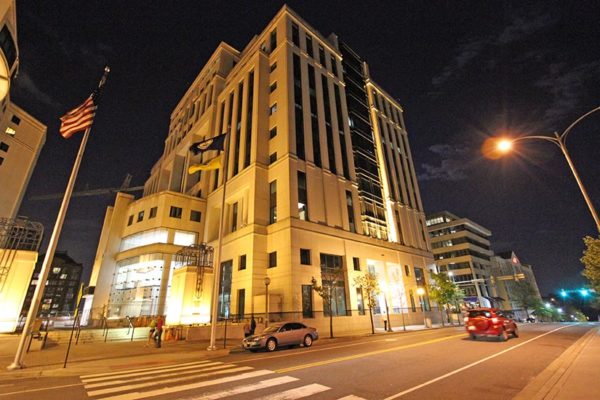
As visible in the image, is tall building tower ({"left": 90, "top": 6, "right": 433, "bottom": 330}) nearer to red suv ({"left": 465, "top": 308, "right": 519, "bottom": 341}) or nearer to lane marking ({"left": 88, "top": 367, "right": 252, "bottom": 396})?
red suv ({"left": 465, "top": 308, "right": 519, "bottom": 341})

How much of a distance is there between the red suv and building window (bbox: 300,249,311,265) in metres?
15.7

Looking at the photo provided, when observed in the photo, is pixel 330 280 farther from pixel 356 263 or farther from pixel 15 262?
pixel 15 262

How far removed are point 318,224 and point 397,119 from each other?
1676 inches

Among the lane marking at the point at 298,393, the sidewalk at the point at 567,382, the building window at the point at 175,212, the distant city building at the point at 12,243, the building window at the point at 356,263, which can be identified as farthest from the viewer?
the building window at the point at 175,212

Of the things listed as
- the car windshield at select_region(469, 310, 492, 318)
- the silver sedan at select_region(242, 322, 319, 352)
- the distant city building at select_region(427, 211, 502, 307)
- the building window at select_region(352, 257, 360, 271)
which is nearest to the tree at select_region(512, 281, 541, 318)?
the distant city building at select_region(427, 211, 502, 307)

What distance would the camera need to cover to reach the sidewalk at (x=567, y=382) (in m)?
5.97

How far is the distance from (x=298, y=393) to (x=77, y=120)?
16.6m

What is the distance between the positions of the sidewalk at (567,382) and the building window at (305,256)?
2141 centimetres

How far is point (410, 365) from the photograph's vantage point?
32.7ft

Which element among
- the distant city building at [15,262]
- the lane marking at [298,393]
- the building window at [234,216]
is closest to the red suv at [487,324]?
the lane marking at [298,393]

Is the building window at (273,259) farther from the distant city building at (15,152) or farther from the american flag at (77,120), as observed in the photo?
the distant city building at (15,152)

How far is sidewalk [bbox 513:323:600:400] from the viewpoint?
5.97 meters

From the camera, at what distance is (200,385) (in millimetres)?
7996

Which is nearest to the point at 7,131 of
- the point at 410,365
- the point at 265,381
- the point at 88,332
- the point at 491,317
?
the point at 88,332
